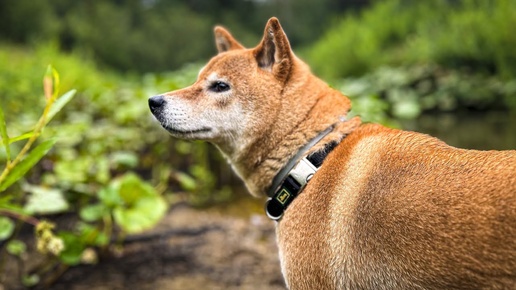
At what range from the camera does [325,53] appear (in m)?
14.5

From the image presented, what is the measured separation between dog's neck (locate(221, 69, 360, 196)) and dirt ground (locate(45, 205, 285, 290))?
115 cm

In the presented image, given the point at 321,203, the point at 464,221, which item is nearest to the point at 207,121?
the point at 321,203

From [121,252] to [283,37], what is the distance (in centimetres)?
216

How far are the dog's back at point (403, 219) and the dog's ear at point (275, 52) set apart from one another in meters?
0.52

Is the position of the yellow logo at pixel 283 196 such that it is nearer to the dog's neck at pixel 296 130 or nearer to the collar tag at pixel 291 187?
the collar tag at pixel 291 187

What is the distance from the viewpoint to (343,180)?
1.89 m

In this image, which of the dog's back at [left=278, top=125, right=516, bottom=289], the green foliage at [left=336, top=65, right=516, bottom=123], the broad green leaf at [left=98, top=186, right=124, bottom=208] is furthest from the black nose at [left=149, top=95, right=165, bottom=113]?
the green foliage at [left=336, top=65, right=516, bottom=123]

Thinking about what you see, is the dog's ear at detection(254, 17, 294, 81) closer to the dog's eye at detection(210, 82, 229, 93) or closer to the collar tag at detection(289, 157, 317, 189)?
the dog's eye at detection(210, 82, 229, 93)

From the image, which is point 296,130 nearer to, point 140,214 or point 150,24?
point 140,214

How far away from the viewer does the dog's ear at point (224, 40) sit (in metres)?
2.84

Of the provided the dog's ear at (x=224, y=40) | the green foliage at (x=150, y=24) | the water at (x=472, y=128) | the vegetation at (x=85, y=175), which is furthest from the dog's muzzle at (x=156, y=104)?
the green foliage at (x=150, y=24)

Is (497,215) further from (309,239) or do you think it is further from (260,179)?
(260,179)

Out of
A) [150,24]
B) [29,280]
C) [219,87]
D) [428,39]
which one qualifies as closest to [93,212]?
[29,280]

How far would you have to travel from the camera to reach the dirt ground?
318 centimetres
